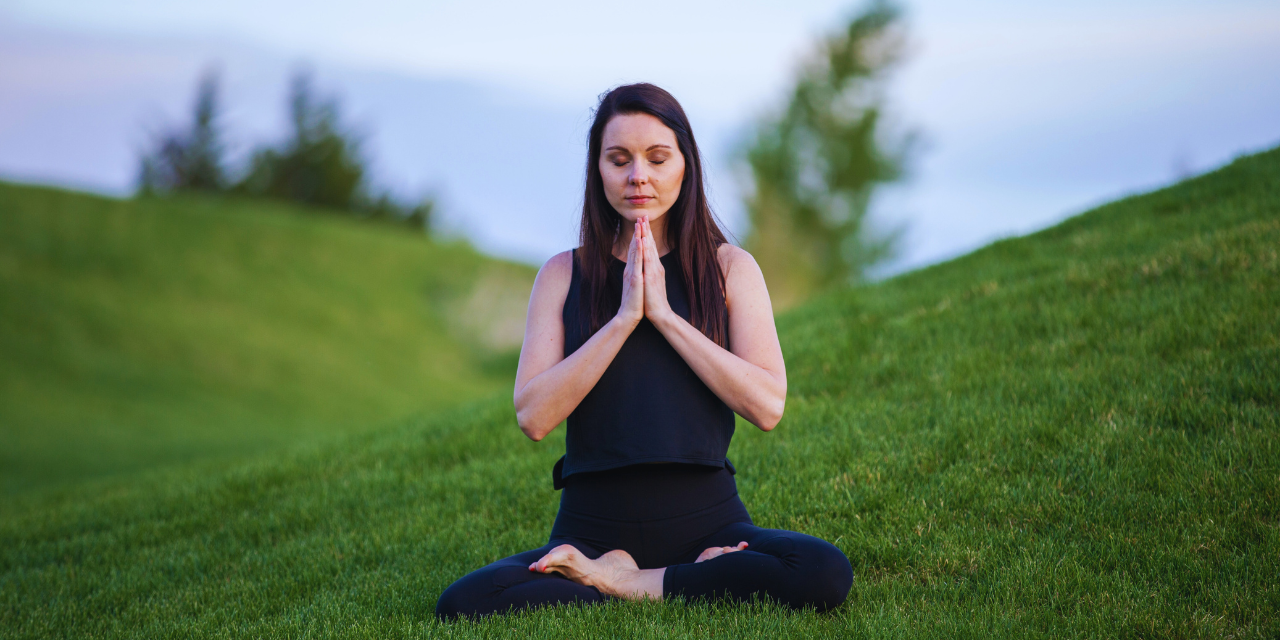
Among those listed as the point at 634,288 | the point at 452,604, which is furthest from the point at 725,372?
the point at 452,604

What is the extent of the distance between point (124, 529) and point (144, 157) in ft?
157

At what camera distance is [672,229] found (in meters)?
3.81

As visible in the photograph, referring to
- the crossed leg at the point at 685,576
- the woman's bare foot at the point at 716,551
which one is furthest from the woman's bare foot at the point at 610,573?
the woman's bare foot at the point at 716,551

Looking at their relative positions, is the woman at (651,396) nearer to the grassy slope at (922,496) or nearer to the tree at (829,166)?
the grassy slope at (922,496)

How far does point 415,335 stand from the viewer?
30.7 meters

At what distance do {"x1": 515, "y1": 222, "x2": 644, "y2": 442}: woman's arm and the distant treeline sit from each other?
159ft

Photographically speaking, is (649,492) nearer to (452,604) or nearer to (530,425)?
(530,425)

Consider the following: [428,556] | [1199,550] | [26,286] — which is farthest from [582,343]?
[26,286]

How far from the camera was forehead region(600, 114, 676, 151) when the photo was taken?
3584 mm

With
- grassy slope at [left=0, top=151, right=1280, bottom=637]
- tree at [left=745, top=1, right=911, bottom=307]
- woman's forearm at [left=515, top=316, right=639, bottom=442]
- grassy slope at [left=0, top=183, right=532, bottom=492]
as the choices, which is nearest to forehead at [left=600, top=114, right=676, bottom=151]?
woman's forearm at [left=515, top=316, right=639, bottom=442]

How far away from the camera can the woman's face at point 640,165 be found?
3584 millimetres

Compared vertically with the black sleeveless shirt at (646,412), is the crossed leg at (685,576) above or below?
below

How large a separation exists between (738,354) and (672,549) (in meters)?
0.87

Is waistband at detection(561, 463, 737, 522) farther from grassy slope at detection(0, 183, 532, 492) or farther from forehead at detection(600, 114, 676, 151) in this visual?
grassy slope at detection(0, 183, 532, 492)
